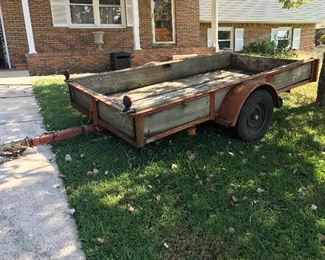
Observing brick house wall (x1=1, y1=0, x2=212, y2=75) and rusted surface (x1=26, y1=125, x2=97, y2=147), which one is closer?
Result: rusted surface (x1=26, y1=125, x2=97, y2=147)

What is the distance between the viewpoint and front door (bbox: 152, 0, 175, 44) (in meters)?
13.8

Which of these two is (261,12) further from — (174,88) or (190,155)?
(190,155)

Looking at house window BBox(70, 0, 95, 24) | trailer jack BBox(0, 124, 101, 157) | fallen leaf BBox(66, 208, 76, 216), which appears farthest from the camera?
house window BBox(70, 0, 95, 24)

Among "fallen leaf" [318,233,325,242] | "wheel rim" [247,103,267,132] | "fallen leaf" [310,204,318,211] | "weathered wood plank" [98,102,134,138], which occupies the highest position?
"weathered wood plank" [98,102,134,138]

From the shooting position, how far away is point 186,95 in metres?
3.89

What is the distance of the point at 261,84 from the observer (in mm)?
4590

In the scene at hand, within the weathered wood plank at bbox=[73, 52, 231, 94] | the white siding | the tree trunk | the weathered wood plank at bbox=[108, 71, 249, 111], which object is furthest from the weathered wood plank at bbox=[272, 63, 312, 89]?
the white siding

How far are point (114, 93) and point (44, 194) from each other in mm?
2199

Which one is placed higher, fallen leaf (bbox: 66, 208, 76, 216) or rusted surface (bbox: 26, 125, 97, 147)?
rusted surface (bbox: 26, 125, 97, 147)

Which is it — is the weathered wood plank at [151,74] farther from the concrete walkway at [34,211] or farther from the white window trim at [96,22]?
the white window trim at [96,22]

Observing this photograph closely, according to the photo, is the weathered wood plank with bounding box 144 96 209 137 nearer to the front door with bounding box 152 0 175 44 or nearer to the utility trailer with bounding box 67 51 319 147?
the utility trailer with bounding box 67 51 319 147

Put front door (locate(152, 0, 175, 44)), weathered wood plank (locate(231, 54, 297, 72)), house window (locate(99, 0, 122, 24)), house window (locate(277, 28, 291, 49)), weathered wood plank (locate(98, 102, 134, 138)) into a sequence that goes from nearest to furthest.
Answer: weathered wood plank (locate(98, 102, 134, 138)) → weathered wood plank (locate(231, 54, 297, 72)) → house window (locate(99, 0, 122, 24)) → front door (locate(152, 0, 175, 44)) → house window (locate(277, 28, 291, 49))

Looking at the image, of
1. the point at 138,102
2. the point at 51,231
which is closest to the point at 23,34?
the point at 138,102

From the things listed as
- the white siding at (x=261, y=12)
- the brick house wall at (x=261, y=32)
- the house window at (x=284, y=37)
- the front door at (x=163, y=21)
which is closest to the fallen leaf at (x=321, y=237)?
the front door at (x=163, y=21)
